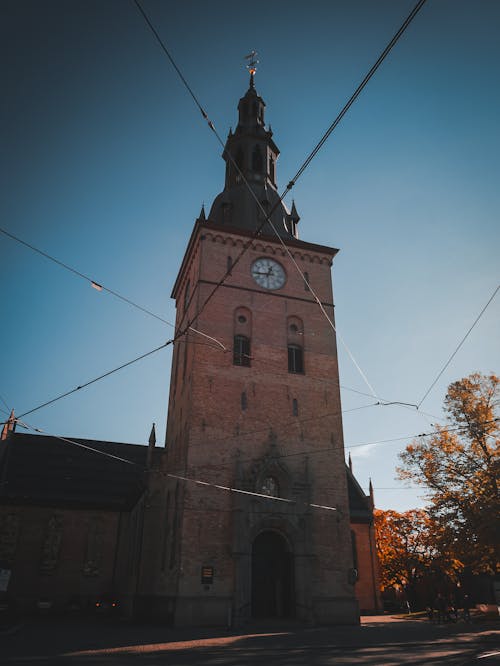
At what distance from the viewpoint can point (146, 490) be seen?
83.1 feet

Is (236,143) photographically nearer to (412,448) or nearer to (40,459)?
(412,448)

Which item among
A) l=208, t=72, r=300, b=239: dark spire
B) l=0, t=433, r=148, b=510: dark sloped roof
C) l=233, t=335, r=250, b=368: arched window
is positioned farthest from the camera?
l=0, t=433, r=148, b=510: dark sloped roof

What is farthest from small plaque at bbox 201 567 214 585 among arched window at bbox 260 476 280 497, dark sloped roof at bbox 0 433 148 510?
dark sloped roof at bbox 0 433 148 510

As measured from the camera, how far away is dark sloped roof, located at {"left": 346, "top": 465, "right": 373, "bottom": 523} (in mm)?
32431

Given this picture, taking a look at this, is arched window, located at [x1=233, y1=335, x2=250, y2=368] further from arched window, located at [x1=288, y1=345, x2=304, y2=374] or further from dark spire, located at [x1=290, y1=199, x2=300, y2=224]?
dark spire, located at [x1=290, y1=199, x2=300, y2=224]

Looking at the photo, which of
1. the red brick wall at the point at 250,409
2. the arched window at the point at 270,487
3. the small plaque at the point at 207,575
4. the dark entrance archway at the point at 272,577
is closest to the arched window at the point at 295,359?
the red brick wall at the point at 250,409

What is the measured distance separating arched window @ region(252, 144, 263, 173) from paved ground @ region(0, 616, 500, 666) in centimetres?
2458

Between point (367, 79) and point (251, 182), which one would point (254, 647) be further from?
point (251, 182)

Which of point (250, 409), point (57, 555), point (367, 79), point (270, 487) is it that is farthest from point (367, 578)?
point (367, 79)

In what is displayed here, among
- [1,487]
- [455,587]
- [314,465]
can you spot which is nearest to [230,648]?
[314,465]

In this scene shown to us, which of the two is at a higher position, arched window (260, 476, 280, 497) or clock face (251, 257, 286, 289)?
clock face (251, 257, 286, 289)

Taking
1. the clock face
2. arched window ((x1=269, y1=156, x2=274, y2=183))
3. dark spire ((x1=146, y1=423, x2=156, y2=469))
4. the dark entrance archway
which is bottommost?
the dark entrance archway

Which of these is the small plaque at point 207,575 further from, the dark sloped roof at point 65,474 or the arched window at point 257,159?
the arched window at point 257,159

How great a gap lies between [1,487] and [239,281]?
829 inches
